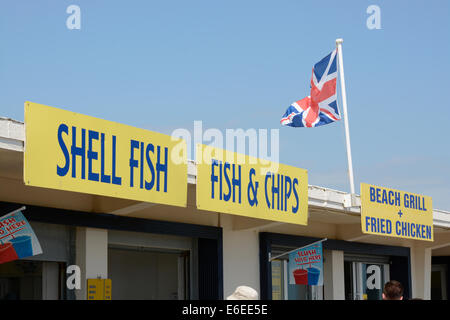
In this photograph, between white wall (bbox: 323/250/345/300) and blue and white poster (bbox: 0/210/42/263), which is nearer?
blue and white poster (bbox: 0/210/42/263)

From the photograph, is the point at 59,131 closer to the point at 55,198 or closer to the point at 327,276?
the point at 55,198

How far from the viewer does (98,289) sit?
1192 cm

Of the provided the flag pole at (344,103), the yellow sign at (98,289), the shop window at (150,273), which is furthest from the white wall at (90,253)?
the flag pole at (344,103)

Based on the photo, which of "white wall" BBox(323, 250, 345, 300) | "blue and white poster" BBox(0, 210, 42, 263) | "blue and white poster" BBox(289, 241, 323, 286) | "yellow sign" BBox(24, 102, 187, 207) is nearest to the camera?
"yellow sign" BBox(24, 102, 187, 207)

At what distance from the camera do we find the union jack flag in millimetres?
16766

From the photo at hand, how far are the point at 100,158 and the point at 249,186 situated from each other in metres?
3.19

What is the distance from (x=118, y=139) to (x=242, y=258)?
6.45 meters

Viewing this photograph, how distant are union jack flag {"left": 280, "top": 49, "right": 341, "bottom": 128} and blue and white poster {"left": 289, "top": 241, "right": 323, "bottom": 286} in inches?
111

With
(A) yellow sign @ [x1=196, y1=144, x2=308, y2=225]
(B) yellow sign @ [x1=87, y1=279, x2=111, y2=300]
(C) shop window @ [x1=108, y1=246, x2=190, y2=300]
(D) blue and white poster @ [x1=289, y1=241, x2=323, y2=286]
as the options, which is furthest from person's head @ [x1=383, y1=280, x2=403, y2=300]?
(D) blue and white poster @ [x1=289, y1=241, x2=323, y2=286]

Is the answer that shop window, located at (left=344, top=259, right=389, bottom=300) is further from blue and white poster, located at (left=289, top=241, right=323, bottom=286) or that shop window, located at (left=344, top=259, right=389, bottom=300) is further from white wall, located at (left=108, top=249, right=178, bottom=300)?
white wall, located at (left=108, top=249, right=178, bottom=300)

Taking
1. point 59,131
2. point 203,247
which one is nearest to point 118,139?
point 59,131

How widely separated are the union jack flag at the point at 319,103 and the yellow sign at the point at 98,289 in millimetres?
6446

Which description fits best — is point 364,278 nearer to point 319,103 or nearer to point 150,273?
point 319,103

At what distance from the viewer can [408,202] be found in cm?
1582
